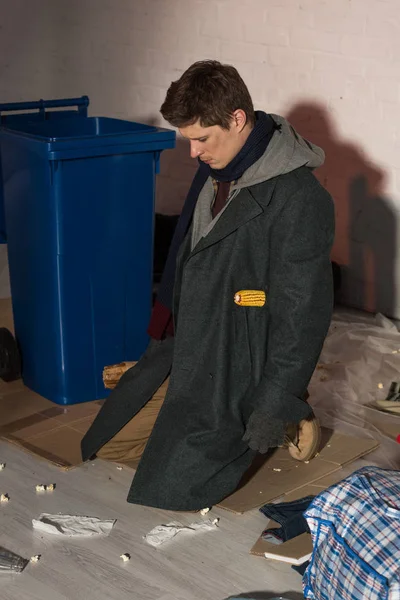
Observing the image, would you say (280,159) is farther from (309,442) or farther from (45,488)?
(45,488)

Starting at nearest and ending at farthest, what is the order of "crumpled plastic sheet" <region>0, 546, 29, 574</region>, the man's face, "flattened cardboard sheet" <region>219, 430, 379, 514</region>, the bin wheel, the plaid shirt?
1. the plaid shirt
2. "crumpled plastic sheet" <region>0, 546, 29, 574</region>
3. the man's face
4. "flattened cardboard sheet" <region>219, 430, 379, 514</region>
5. the bin wheel

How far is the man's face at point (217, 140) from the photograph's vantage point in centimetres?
283

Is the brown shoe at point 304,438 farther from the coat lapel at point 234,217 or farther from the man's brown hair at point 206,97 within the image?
the man's brown hair at point 206,97

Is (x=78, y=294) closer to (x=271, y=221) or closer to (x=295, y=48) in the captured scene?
(x=271, y=221)

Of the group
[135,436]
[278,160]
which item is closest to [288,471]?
[135,436]

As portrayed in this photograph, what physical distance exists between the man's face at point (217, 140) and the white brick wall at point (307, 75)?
198 centimetres

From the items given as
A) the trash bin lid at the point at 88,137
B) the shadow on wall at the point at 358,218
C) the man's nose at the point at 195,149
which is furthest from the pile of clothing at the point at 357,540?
the shadow on wall at the point at 358,218

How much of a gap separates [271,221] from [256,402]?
1.79 feet

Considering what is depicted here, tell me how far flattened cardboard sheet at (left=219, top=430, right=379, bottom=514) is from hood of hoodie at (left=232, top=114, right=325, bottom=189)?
0.99 meters

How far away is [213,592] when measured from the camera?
262 centimetres

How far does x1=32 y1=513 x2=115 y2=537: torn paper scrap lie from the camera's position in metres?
2.90

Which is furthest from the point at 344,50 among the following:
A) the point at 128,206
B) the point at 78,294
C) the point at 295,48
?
the point at 78,294

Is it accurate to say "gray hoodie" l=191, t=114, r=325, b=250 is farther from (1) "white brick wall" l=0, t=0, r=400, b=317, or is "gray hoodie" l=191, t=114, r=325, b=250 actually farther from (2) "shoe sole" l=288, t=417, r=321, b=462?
(1) "white brick wall" l=0, t=0, r=400, b=317

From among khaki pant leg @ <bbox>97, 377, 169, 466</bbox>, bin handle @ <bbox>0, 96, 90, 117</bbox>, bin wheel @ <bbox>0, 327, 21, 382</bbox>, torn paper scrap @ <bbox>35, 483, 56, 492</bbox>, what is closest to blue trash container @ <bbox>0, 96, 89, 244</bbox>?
bin handle @ <bbox>0, 96, 90, 117</bbox>
